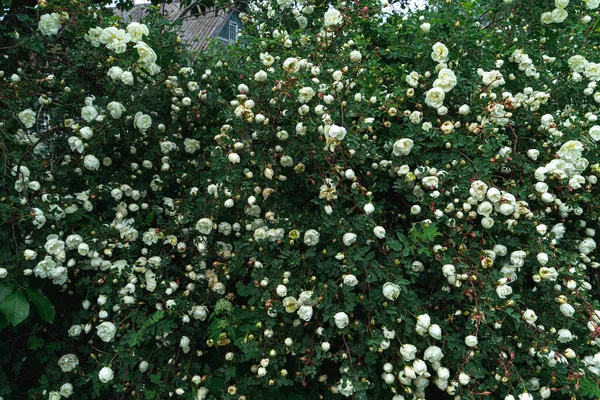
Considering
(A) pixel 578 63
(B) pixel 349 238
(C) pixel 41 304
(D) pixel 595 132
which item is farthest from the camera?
(A) pixel 578 63

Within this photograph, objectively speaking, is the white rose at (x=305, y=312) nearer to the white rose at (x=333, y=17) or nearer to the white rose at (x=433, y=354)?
the white rose at (x=433, y=354)

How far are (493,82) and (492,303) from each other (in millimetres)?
1096

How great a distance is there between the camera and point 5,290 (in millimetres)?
2059

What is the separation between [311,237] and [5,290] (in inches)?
58.5

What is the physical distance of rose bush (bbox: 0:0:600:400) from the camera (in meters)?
1.95

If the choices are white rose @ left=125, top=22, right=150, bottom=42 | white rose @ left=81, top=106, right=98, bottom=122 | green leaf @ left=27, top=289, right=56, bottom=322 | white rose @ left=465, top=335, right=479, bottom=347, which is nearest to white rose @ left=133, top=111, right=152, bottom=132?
white rose @ left=81, top=106, right=98, bottom=122

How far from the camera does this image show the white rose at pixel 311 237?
2.02 m

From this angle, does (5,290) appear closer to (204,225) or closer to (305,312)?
(204,225)

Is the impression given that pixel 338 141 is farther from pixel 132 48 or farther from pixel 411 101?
pixel 132 48

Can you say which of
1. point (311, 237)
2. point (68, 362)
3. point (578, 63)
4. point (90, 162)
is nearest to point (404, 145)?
point (311, 237)

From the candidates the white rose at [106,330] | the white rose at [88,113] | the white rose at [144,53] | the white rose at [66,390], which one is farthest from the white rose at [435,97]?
the white rose at [66,390]

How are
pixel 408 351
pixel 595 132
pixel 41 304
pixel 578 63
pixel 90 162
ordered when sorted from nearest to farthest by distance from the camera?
pixel 408 351
pixel 41 304
pixel 595 132
pixel 90 162
pixel 578 63

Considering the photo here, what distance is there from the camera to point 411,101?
7.52 feet

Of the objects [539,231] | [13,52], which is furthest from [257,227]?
[13,52]
